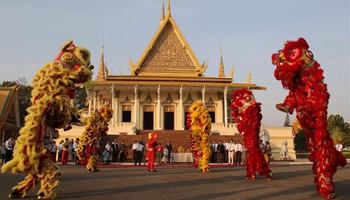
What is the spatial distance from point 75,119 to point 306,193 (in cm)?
456

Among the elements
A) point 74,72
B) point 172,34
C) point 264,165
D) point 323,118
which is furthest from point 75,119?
point 172,34

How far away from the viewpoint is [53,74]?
540cm

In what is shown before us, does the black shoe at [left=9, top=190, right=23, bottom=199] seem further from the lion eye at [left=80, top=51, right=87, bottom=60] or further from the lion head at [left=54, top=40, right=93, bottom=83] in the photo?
the lion eye at [left=80, top=51, right=87, bottom=60]

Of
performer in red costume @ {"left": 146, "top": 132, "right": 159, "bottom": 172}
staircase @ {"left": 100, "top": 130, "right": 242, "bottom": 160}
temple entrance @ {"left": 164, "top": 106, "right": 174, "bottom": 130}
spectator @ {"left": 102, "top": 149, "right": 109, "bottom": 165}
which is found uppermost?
temple entrance @ {"left": 164, "top": 106, "right": 174, "bottom": 130}

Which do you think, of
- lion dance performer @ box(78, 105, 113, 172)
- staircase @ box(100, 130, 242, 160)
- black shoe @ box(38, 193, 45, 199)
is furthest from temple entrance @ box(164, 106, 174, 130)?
black shoe @ box(38, 193, 45, 199)

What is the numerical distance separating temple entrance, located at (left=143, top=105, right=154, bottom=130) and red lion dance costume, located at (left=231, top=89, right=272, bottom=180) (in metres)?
19.9

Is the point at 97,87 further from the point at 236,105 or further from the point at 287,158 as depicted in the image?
the point at 236,105

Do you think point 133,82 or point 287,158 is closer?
point 287,158

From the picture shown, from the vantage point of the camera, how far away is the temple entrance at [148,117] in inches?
1142

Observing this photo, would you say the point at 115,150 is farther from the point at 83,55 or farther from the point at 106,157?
the point at 83,55

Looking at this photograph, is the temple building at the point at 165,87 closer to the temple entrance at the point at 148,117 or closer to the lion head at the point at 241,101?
the temple entrance at the point at 148,117

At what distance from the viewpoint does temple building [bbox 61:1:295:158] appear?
27125mm

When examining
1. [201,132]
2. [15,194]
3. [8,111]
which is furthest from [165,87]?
[15,194]

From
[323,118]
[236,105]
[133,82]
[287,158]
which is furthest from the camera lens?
[133,82]
